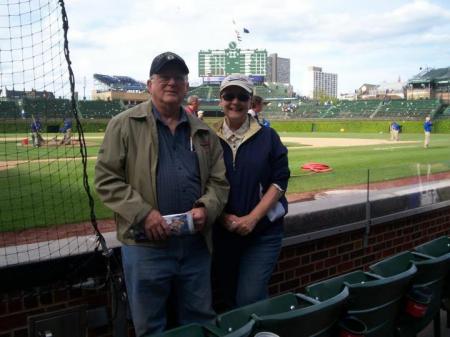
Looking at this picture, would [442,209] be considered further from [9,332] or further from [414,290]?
[9,332]

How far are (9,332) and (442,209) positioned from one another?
4.97 meters

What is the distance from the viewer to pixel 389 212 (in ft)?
17.0

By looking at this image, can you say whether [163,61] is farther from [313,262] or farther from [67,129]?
[67,129]

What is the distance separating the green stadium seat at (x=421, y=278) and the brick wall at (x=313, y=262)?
0.95 metres

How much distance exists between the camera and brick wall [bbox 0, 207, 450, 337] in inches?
111

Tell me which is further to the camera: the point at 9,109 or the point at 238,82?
the point at 9,109

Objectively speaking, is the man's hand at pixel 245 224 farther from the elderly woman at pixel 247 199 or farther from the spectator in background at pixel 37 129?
the spectator in background at pixel 37 129

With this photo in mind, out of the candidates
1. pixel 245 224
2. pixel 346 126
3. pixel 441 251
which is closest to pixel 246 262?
pixel 245 224

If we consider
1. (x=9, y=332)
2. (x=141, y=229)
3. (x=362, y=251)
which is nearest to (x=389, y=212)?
(x=362, y=251)

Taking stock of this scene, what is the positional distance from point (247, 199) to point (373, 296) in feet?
3.11

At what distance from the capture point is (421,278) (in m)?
3.14

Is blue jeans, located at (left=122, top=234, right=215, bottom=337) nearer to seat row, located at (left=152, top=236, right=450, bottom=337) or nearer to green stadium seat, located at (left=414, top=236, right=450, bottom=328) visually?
seat row, located at (left=152, top=236, right=450, bottom=337)

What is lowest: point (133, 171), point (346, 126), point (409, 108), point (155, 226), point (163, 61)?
point (346, 126)

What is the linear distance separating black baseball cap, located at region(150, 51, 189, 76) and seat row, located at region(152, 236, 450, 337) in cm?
138
